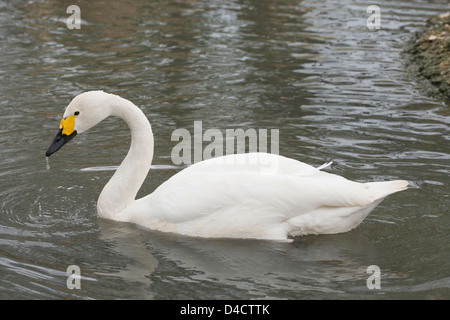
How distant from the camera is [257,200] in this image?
22.6 ft

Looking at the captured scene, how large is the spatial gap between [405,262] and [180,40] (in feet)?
27.4

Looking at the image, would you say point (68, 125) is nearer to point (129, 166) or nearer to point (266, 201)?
point (129, 166)

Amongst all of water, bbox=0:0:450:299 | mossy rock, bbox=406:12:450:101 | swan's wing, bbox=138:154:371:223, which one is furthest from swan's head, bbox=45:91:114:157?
mossy rock, bbox=406:12:450:101

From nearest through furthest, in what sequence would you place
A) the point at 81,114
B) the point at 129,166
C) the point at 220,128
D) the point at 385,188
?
the point at 385,188
the point at 81,114
the point at 129,166
the point at 220,128

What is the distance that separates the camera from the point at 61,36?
14.3m

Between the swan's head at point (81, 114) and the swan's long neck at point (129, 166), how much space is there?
122mm

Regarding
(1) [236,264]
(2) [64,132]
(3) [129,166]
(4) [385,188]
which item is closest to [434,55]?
(4) [385,188]

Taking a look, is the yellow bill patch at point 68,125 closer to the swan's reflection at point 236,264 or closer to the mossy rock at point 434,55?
the swan's reflection at point 236,264

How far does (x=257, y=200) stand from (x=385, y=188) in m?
1.06

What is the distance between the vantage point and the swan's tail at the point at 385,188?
22.1ft

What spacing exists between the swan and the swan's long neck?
0.89 feet

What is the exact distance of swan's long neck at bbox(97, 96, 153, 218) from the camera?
24.5ft

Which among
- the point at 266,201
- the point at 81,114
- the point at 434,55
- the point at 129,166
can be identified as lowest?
the point at 266,201
